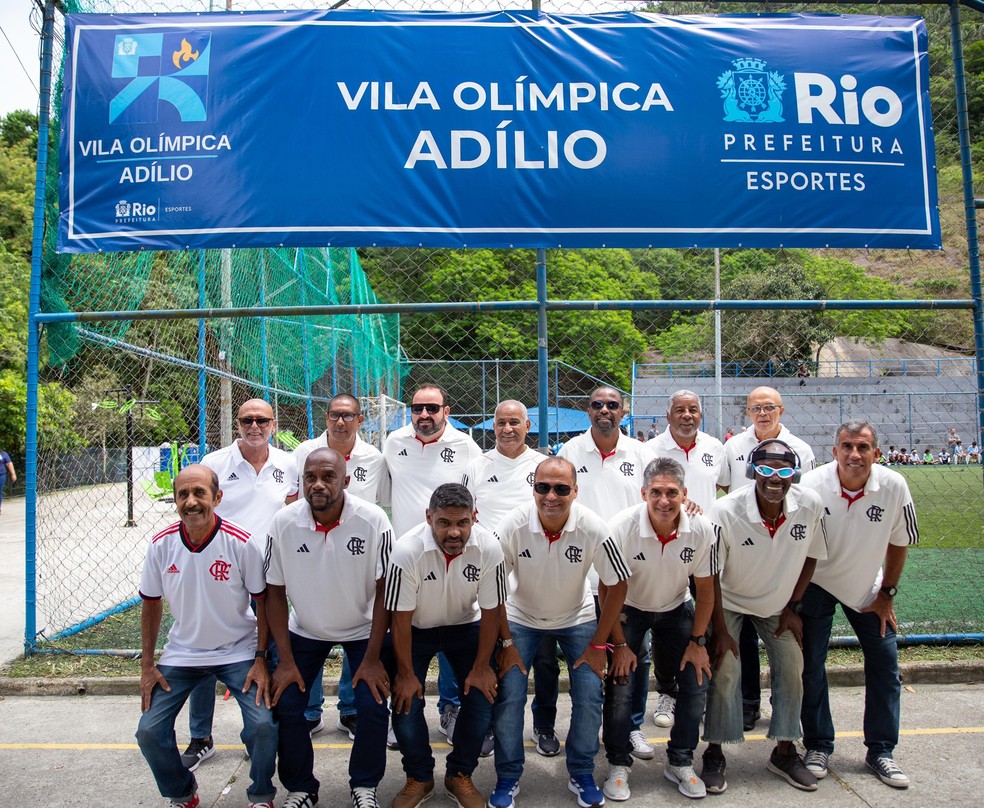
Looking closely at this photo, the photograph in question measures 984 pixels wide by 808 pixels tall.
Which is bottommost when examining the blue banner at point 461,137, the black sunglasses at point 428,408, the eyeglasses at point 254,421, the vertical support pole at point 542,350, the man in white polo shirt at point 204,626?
the man in white polo shirt at point 204,626

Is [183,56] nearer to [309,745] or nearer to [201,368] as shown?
[201,368]

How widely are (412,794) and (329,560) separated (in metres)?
1.16

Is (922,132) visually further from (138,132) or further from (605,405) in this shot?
(138,132)

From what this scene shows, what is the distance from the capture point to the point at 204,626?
3.76 metres

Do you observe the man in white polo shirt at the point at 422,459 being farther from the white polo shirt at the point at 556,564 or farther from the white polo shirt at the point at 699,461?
the white polo shirt at the point at 699,461

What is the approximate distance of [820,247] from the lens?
5.82m

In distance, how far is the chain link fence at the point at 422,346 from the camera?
6.24 m

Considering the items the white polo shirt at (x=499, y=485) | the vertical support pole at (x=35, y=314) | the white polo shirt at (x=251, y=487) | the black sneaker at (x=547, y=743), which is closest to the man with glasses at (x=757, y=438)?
the white polo shirt at (x=499, y=485)

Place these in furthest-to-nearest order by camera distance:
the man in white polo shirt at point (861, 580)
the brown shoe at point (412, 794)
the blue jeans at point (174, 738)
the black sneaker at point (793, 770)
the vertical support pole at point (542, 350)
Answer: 1. the vertical support pole at point (542, 350)
2. the man in white polo shirt at point (861, 580)
3. the black sneaker at point (793, 770)
4. the brown shoe at point (412, 794)
5. the blue jeans at point (174, 738)

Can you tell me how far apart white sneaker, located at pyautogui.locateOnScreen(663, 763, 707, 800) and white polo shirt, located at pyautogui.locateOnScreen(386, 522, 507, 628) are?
4.07 ft

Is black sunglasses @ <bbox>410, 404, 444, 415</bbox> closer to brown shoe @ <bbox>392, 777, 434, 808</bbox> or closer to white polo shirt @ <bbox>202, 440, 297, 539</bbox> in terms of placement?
white polo shirt @ <bbox>202, 440, 297, 539</bbox>

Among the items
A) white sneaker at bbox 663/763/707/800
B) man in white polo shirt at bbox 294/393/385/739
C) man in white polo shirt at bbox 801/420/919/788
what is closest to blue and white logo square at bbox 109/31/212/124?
man in white polo shirt at bbox 294/393/385/739

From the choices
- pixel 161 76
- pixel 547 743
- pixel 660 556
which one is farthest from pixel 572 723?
pixel 161 76

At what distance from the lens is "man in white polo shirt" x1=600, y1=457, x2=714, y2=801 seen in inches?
154
